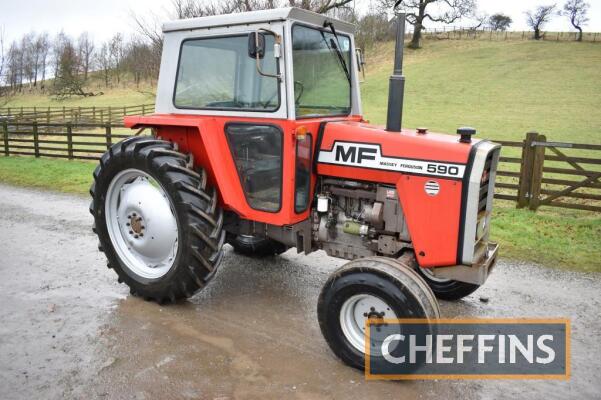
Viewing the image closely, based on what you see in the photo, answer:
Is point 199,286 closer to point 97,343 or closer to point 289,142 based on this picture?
point 97,343

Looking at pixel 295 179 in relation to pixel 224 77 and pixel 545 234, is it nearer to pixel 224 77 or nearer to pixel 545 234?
pixel 224 77

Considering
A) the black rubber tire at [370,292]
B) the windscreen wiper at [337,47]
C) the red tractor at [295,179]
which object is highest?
the windscreen wiper at [337,47]

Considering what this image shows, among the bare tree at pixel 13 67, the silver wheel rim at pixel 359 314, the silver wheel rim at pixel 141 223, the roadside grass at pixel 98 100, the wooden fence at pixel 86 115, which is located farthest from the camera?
the bare tree at pixel 13 67

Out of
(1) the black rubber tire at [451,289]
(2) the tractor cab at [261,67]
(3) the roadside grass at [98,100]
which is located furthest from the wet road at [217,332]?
(3) the roadside grass at [98,100]

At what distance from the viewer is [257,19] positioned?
12.6 ft

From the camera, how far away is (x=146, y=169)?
13.7 ft

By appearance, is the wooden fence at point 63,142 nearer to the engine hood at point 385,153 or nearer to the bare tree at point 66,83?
the engine hood at point 385,153

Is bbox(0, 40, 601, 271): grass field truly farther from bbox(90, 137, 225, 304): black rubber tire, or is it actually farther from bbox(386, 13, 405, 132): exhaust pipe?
bbox(90, 137, 225, 304): black rubber tire

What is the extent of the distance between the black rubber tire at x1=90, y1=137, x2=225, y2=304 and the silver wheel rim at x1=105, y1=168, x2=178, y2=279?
0.43 feet

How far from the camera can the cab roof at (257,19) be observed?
370 cm

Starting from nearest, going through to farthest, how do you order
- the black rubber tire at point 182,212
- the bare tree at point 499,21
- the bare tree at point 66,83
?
the black rubber tire at point 182,212, the bare tree at point 66,83, the bare tree at point 499,21

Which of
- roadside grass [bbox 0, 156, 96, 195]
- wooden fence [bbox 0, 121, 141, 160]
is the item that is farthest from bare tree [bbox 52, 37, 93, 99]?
roadside grass [bbox 0, 156, 96, 195]

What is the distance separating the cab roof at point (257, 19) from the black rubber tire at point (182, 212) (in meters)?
1.06

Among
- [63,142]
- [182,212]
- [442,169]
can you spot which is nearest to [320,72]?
[442,169]
